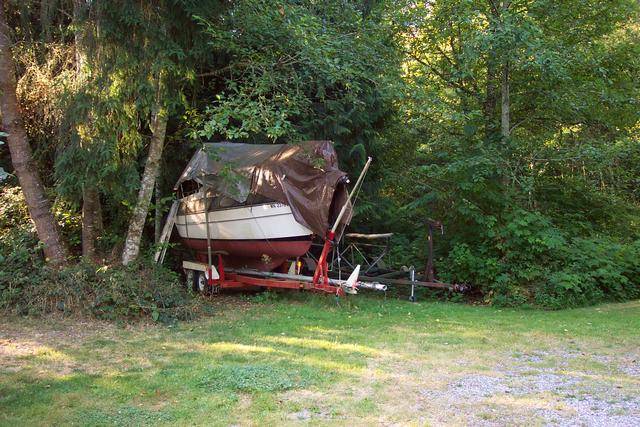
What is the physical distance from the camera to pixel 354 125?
13641mm

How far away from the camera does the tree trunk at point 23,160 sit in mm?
9531

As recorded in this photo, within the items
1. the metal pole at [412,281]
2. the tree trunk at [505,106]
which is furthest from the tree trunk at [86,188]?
the tree trunk at [505,106]

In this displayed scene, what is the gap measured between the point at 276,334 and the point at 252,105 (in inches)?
142

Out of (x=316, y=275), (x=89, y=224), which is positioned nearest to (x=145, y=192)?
(x=89, y=224)

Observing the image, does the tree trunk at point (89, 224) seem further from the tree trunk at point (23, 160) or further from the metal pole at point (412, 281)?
the metal pole at point (412, 281)

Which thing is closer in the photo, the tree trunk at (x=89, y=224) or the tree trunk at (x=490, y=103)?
the tree trunk at (x=89, y=224)

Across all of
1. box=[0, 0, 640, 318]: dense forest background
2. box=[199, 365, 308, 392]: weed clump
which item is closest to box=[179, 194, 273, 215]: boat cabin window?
box=[0, 0, 640, 318]: dense forest background

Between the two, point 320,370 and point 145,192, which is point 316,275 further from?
point 320,370

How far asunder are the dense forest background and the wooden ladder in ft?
1.44

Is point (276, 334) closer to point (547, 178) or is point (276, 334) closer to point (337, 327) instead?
point (337, 327)

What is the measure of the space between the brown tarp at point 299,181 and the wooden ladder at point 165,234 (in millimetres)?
1598

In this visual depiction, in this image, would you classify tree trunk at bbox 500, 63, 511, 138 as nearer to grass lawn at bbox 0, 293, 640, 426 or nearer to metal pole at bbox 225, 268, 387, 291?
grass lawn at bbox 0, 293, 640, 426

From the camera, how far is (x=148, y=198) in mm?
9953

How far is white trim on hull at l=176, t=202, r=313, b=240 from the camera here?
9984 mm
